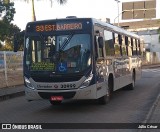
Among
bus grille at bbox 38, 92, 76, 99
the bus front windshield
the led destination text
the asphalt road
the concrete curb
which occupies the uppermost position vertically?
the led destination text

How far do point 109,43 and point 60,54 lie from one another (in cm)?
296

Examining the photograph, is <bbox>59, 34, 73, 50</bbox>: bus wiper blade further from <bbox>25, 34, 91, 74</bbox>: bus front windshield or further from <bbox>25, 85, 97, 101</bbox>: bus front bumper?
<bbox>25, 85, 97, 101</bbox>: bus front bumper

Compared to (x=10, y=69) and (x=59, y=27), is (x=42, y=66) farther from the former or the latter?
(x=10, y=69)

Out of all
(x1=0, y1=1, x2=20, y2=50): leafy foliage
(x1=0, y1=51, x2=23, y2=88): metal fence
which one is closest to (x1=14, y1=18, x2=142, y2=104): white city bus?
(x1=0, y1=51, x2=23, y2=88): metal fence

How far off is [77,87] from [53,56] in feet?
4.08

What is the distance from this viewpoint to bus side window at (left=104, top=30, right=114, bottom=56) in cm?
1432

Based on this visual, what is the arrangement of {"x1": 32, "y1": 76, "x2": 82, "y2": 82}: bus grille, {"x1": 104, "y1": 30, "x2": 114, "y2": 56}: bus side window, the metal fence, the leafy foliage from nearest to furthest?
{"x1": 32, "y1": 76, "x2": 82, "y2": 82}: bus grille
{"x1": 104, "y1": 30, "x2": 114, "y2": 56}: bus side window
the metal fence
the leafy foliage

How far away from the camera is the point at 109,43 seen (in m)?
14.8

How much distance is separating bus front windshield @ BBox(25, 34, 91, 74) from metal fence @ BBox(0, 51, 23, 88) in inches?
369

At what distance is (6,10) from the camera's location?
6894 centimetres

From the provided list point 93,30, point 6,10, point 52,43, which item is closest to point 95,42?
point 93,30

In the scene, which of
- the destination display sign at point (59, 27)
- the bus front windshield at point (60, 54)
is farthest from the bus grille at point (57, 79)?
the destination display sign at point (59, 27)

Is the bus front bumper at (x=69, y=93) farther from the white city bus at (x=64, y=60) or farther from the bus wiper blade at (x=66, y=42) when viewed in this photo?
the bus wiper blade at (x=66, y=42)

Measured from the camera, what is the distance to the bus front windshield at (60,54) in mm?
12219
